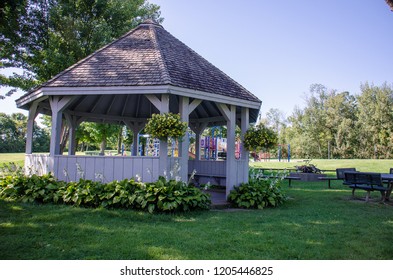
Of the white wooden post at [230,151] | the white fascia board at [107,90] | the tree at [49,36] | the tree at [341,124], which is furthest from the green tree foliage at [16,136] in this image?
the tree at [341,124]

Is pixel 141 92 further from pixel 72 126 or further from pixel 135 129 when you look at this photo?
pixel 135 129

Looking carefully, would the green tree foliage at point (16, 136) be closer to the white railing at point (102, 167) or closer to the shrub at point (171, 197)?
the white railing at point (102, 167)

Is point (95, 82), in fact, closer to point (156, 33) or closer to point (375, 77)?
point (156, 33)

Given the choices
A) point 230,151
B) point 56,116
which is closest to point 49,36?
point 56,116

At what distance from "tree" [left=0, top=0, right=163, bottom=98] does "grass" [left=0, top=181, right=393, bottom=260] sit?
9.21 meters

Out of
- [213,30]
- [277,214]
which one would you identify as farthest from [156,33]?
[277,214]

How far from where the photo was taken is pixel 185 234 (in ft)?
16.4

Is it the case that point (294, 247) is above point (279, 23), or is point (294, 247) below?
below

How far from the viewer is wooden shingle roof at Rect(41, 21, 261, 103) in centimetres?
750

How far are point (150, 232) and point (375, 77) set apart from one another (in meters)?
47.9

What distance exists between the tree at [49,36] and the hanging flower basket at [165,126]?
8913 millimetres

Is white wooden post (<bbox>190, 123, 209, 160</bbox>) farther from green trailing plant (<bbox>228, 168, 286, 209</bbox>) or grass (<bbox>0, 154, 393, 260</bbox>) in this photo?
grass (<bbox>0, 154, 393, 260</bbox>)

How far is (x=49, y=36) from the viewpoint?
1433cm

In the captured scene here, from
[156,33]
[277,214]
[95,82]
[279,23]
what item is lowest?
[277,214]
